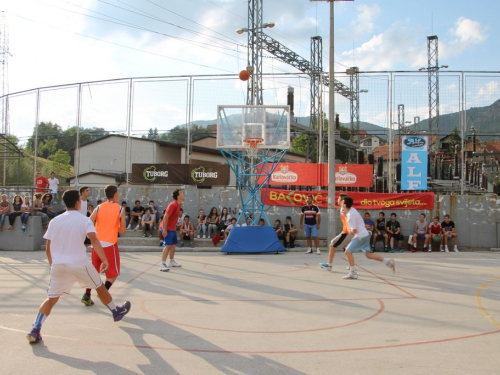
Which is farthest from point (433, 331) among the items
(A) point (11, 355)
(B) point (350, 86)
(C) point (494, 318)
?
(B) point (350, 86)

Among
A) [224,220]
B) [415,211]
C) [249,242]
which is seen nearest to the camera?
[249,242]

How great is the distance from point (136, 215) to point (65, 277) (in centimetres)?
1227

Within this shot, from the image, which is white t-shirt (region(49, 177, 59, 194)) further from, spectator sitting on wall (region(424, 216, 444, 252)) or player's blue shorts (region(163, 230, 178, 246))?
spectator sitting on wall (region(424, 216, 444, 252))

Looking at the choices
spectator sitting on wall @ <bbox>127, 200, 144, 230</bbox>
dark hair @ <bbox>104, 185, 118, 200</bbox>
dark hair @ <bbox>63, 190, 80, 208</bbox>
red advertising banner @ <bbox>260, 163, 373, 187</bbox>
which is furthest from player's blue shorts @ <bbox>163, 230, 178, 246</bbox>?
red advertising banner @ <bbox>260, 163, 373, 187</bbox>

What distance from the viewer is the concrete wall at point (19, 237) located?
1573 centimetres

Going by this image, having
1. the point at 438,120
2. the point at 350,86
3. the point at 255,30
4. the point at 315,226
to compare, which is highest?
the point at 255,30

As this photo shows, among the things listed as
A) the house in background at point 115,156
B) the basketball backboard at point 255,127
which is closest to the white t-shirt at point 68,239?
the basketball backboard at point 255,127

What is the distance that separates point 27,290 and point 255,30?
17007 mm

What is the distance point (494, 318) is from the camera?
6.60 m

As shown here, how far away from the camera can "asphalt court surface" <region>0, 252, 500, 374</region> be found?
477 cm

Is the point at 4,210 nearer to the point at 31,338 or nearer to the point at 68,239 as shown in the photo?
the point at 68,239

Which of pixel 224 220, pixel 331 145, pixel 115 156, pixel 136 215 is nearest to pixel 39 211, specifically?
pixel 136 215

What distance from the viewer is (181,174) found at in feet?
64.2

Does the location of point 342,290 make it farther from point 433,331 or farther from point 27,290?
point 27,290
